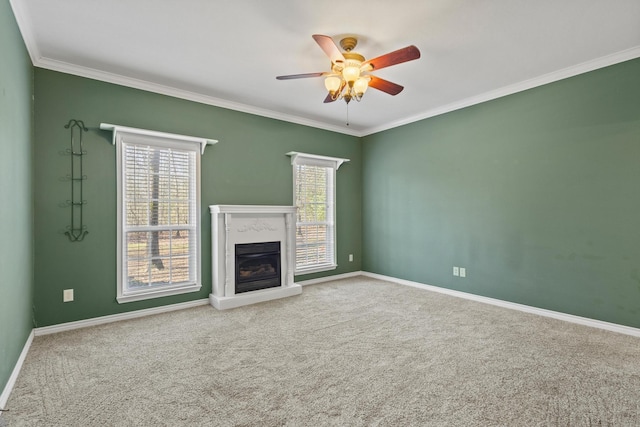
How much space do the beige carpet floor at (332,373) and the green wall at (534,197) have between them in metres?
0.57

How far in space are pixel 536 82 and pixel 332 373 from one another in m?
3.91

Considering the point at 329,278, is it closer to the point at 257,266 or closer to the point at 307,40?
the point at 257,266

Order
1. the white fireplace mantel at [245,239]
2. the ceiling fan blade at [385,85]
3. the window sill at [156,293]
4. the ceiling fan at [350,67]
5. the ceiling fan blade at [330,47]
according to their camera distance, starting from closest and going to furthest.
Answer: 1. the ceiling fan blade at [330,47]
2. the ceiling fan at [350,67]
3. the ceiling fan blade at [385,85]
4. the window sill at [156,293]
5. the white fireplace mantel at [245,239]

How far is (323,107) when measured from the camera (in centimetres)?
469

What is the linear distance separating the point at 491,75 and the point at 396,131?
193cm

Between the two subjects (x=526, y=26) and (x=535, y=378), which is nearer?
(x=535, y=378)

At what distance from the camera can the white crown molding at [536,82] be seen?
312 centimetres

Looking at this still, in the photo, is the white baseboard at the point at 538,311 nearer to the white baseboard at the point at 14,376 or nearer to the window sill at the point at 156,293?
the window sill at the point at 156,293

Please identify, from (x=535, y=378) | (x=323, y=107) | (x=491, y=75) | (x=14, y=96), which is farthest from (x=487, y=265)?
(x=14, y=96)

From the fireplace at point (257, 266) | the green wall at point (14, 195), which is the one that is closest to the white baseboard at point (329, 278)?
the fireplace at point (257, 266)

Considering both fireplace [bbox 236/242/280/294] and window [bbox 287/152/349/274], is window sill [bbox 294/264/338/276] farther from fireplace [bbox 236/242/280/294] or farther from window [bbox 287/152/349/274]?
fireplace [bbox 236/242/280/294]

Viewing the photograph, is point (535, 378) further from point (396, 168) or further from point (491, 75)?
point (396, 168)

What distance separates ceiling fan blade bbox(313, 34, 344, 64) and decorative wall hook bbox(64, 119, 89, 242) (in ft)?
9.03

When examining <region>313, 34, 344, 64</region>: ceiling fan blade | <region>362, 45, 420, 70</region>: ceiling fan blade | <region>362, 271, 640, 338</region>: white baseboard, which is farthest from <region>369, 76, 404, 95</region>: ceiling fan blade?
<region>362, 271, 640, 338</region>: white baseboard
